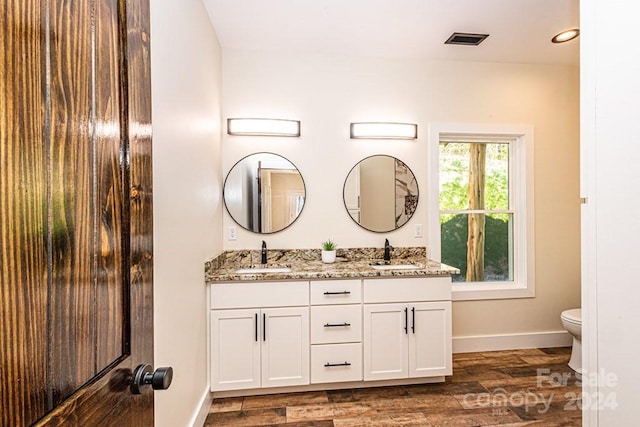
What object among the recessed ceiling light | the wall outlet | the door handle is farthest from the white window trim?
the door handle

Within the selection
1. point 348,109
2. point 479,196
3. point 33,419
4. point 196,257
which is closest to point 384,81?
point 348,109

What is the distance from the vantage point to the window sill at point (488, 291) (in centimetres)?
321

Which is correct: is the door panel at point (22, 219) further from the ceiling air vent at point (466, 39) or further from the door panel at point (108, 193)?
the ceiling air vent at point (466, 39)

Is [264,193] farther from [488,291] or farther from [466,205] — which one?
[488,291]

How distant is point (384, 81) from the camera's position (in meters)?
3.10

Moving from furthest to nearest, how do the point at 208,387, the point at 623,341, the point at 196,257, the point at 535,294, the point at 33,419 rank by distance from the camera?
the point at 535,294, the point at 208,387, the point at 196,257, the point at 623,341, the point at 33,419

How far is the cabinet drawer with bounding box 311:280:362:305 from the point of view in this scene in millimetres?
2451

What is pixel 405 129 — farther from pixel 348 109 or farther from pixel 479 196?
pixel 479 196

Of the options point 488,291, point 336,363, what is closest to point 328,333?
point 336,363

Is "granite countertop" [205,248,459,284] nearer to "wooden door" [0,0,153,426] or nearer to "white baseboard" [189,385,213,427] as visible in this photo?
"white baseboard" [189,385,213,427]

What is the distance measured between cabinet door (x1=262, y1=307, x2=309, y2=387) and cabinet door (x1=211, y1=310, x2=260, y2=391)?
6 cm

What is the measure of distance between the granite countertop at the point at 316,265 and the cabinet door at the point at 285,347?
10.3 inches

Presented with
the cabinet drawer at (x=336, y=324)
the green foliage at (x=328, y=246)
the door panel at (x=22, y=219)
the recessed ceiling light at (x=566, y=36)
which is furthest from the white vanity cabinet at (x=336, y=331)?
the recessed ceiling light at (x=566, y=36)

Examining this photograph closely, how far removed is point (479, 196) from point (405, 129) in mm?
1003
